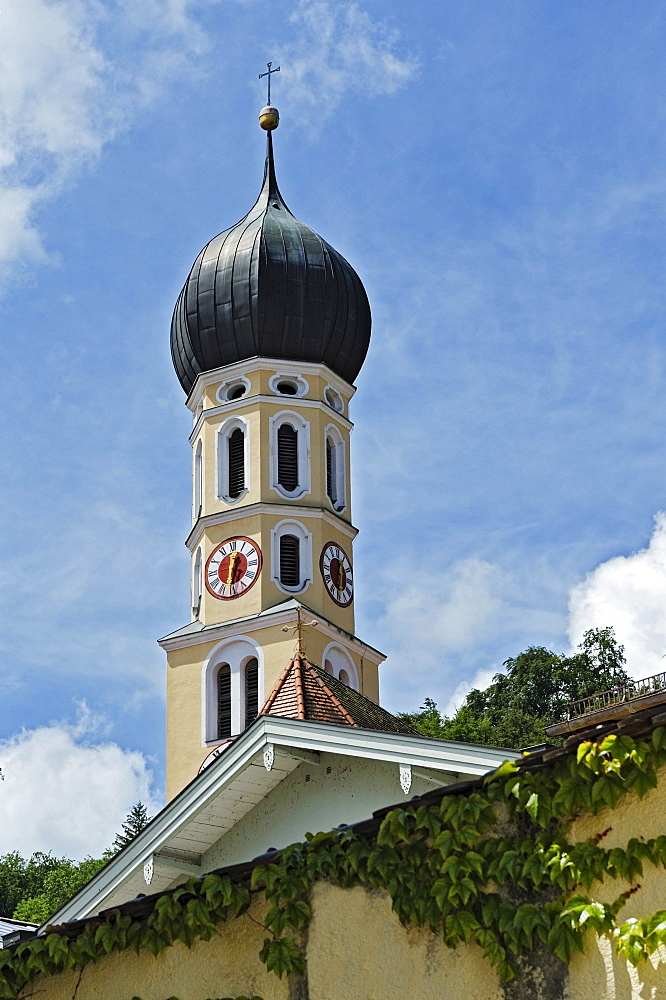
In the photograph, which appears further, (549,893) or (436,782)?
(436,782)

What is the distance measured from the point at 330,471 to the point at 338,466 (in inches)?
11.1

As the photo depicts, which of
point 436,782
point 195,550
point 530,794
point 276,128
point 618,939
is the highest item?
point 276,128

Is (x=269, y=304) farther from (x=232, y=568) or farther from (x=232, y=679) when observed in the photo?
(x=232, y=679)

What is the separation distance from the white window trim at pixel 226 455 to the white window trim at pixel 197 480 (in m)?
0.62

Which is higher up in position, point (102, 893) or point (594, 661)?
point (594, 661)

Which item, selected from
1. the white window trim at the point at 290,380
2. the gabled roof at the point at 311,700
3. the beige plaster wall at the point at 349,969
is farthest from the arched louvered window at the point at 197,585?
the beige plaster wall at the point at 349,969

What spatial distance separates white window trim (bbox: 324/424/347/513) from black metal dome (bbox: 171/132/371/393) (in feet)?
5.35

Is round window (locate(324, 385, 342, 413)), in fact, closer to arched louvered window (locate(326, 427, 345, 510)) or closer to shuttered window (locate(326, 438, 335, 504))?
arched louvered window (locate(326, 427, 345, 510))

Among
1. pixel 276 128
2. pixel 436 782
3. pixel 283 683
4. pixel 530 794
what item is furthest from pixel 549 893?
pixel 276 128

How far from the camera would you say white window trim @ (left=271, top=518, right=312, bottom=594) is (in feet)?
106

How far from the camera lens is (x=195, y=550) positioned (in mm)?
34031

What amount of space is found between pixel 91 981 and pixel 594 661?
1497 inches

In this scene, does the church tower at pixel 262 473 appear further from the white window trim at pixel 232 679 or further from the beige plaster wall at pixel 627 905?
the beige plaster wall at pixel 627 905

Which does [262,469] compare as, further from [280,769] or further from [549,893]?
[549,893]
